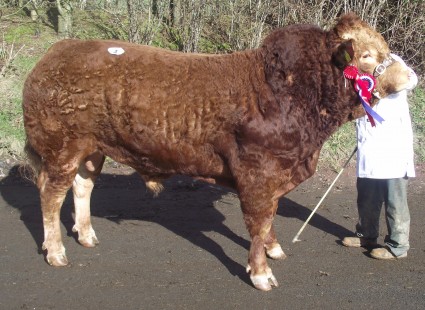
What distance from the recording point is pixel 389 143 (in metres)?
5.15

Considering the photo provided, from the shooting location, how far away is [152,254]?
17.5 feet

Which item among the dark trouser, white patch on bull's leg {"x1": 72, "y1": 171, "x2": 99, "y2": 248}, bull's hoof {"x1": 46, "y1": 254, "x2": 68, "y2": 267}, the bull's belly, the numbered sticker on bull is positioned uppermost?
the numbered sticker on bull

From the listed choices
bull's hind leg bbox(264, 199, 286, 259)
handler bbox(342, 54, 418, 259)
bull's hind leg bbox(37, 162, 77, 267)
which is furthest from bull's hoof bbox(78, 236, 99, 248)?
handler bbox(342, 54, 418, 259)

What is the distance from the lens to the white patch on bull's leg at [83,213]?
5574 millimetres

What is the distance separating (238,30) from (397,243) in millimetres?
6825

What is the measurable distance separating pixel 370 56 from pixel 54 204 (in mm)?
2962

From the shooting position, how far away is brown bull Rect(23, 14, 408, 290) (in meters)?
4.44

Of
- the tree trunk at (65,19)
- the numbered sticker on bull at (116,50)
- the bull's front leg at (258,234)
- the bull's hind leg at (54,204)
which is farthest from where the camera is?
the tree trunk at (65,19)

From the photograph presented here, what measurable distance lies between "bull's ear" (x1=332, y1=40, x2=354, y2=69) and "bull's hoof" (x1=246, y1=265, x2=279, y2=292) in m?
1.72

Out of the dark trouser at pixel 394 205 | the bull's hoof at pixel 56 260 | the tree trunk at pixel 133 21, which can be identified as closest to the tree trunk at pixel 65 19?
the tree trunk at pixel 133 21

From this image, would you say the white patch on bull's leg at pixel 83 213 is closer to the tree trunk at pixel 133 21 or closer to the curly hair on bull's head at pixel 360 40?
the curly hair on bull's head at pixel 360 40

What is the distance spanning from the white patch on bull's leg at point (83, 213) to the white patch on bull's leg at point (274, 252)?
5.49 ft

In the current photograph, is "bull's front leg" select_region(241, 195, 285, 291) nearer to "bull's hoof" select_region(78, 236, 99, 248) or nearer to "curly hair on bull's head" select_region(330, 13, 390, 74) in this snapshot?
"curly hair on bull's head" select_region(330, 13, 390, 74)

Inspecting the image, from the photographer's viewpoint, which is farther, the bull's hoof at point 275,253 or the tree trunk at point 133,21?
the tree trunk at point 133,21
